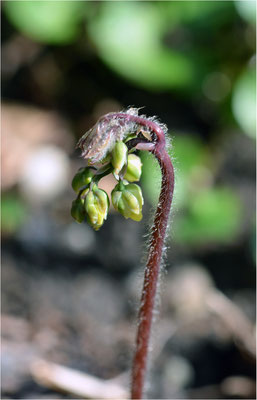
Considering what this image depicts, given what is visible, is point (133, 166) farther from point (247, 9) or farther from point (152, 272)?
point (247, 9)

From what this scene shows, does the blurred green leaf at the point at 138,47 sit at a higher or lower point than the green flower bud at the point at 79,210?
higher

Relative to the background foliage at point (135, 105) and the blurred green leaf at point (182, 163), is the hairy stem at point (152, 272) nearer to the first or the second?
the background foliage at point (135, 105)

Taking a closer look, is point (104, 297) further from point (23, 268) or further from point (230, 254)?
point (230, 254)

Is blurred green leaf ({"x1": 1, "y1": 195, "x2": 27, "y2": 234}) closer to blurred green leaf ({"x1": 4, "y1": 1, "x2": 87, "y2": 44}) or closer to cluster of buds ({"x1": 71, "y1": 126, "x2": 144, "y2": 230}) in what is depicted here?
blurred green leaf ({"x1": 4, "y1": 1, "x2": 87, "y2": 44})

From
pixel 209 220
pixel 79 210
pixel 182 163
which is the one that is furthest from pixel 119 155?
pixel 182 163

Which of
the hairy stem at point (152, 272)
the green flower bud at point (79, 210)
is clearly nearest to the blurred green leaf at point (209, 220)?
the hairy stem at point (152, 272)

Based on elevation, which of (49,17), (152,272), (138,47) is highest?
(49,17)

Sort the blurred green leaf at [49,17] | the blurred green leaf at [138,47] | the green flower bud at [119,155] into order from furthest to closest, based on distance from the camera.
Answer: the blurred green leaf at [49,17] → the blurred green leaf at [138,47] → the green flower bud at [119,155]
